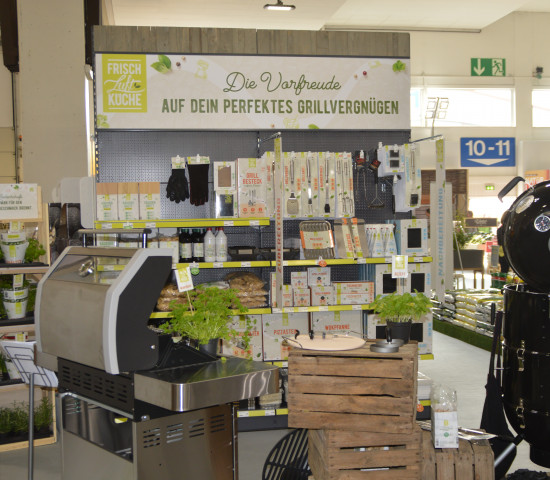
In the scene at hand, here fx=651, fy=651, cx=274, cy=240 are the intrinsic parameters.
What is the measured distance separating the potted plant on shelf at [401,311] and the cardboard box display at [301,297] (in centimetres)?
123

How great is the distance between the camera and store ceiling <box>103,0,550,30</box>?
10219 mm

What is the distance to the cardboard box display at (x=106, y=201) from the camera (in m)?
5.13

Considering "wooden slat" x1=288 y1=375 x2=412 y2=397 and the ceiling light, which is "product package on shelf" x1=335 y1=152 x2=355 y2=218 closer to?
"wooden slat" x1=288 y1=375 x2=412 y2=397

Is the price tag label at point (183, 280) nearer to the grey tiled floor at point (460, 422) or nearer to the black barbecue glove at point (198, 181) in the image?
the grey tiled floor at point (460, 422)

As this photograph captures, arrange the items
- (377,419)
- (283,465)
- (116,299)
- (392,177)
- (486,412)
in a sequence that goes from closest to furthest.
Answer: (116,299)
(377,419)
(283,465)
(486,412)
(392,177)

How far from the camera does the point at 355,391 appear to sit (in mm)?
3180

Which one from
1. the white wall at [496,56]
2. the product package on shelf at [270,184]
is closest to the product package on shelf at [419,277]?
the product package on shelf at [270,184]

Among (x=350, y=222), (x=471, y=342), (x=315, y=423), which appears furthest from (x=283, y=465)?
(x=471, y=342)

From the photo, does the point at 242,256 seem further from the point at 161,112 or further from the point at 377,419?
the point at 377,419

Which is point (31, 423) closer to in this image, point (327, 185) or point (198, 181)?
point (198, 181)

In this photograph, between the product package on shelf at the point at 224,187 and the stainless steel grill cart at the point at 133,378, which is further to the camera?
the product package on shelf at the point at 224,187

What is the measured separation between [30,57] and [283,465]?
6068 mm

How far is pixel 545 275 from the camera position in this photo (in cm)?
390

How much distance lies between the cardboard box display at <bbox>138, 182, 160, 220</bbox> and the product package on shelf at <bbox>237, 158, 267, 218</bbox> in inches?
26.2
